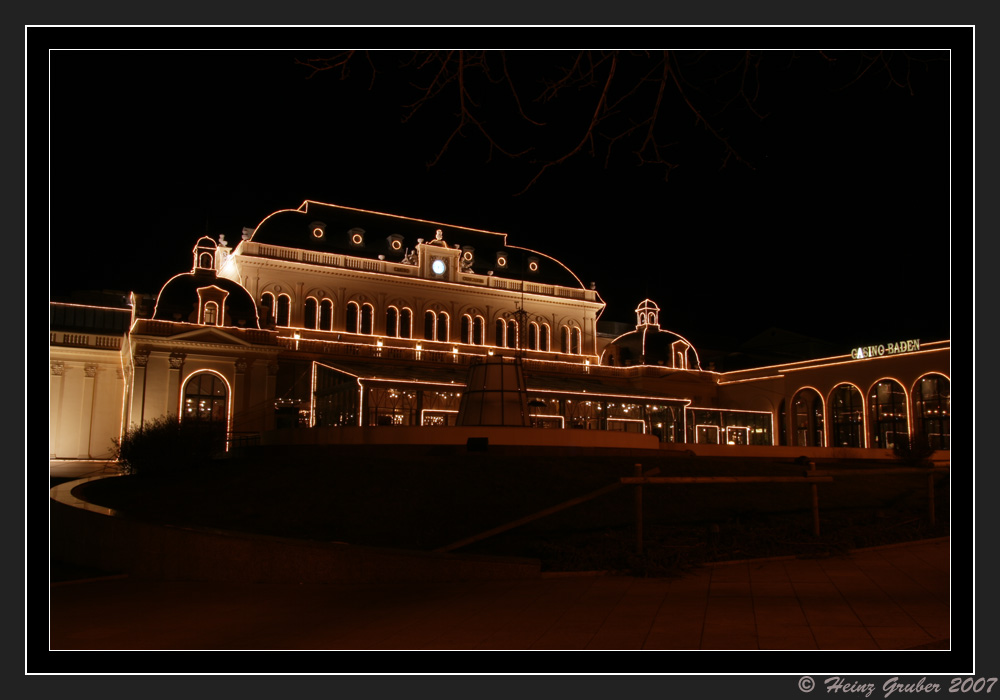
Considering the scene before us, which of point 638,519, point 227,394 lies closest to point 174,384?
point 227,394

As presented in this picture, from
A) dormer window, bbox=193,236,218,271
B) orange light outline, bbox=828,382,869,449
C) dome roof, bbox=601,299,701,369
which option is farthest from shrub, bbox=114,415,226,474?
orange light outline, bbox=828,382,869,449

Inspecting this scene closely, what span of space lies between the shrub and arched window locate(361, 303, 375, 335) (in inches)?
1020

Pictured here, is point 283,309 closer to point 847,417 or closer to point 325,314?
point 325,314

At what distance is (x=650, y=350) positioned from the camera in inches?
2389

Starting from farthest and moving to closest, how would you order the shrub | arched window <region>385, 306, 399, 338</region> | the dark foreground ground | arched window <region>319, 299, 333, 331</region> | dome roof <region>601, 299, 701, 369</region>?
dome roof <region>601, 299, 701, 369</region>, arched window <region>385, 306, 399, 338</region>, arched window <region>319, 299, 333, 331</region>, the shrub, the dark foreground ground

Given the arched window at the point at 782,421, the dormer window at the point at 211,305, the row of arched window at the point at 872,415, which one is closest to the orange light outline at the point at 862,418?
the row of arched window at the point at 872,415

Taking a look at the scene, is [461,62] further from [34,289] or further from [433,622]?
[433,622]

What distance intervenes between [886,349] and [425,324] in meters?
30.6

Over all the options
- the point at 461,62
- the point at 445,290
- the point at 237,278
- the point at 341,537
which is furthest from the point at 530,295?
the point at 461,62

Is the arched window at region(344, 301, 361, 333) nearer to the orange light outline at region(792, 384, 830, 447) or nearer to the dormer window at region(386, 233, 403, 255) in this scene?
the dormer window at region(386, 233, 403, 255)

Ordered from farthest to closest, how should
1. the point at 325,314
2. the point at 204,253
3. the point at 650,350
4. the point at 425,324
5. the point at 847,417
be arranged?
the point at 650,350
the point at 425,324
the point at 847,417
the point at 325,314
the point at 204,253

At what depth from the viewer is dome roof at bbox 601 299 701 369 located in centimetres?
6069

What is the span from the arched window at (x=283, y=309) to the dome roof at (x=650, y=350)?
2336 cm

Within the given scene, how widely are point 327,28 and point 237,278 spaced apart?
49717mm
